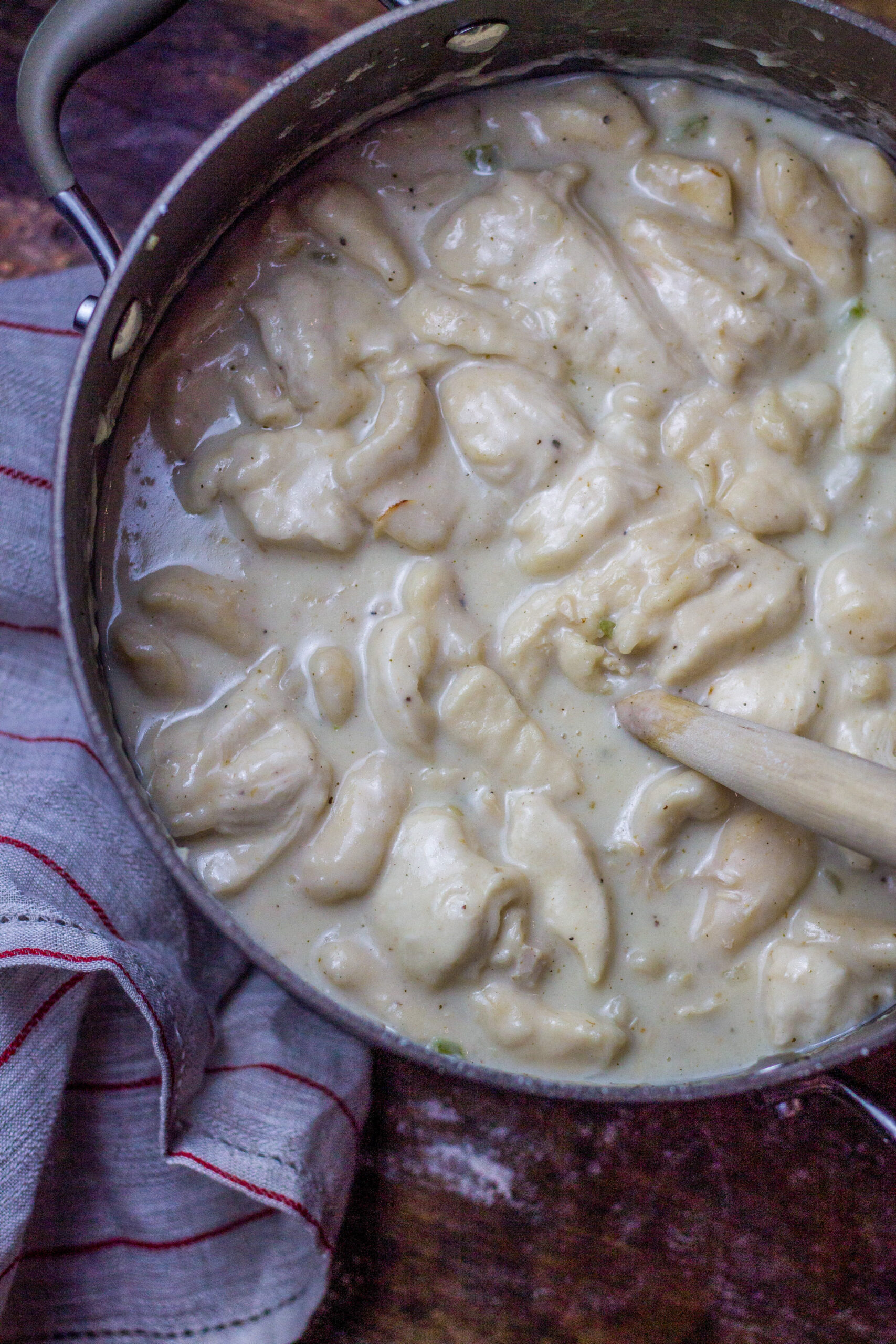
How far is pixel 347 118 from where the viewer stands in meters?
1.65

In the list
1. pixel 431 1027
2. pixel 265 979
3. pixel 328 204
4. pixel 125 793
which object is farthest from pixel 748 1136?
pixel 328 204

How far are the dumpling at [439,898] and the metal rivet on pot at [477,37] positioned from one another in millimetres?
1074

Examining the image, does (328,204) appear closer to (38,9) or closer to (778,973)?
(38,9)

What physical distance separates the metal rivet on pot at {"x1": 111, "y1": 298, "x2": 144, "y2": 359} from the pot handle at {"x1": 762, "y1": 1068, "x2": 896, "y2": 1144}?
133cm

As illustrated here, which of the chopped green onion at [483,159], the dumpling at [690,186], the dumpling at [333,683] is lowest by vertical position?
the dumpling at [333,683]

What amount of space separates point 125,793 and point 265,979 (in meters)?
0.61

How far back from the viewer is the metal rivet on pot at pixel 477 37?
1571 mm

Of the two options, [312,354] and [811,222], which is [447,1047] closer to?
[312,354]

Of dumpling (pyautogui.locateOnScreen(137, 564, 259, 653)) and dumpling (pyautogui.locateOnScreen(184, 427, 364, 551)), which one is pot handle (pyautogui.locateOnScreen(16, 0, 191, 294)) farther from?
dumpling (pyautogui.locateOnScreen(137, 564, 259, 653))

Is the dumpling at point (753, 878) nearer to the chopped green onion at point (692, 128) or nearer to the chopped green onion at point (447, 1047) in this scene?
the chopped green onion at point (447, 1047)

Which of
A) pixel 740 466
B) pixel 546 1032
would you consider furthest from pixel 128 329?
pixel 546 1032

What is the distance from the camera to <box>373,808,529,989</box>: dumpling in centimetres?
145

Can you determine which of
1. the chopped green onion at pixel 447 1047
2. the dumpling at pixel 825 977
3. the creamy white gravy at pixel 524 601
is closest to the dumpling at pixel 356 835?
the creamy white gravy at pixel 524 601

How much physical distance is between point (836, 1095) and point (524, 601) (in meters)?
0.86
